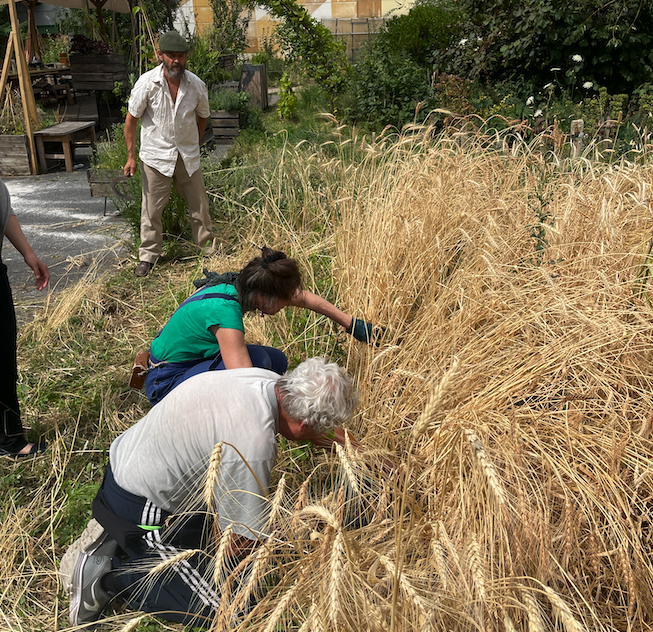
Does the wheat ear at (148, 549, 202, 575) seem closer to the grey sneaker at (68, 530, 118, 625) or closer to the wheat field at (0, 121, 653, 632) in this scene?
the wheat field at (0, 121, 653, 632)

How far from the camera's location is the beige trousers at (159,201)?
4242 mm

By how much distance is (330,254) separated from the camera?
3559 mm

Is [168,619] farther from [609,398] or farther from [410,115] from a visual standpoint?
[410,115]

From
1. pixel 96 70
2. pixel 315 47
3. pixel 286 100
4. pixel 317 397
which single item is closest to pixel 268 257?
pixel 317 397

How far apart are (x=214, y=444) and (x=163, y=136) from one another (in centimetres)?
308

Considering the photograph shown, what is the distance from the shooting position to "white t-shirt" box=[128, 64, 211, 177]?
4.06m

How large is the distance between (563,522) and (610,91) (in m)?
6.81

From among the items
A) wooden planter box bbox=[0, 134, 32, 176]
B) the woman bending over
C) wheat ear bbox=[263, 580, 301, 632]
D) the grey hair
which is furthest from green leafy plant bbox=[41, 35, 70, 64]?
wheat ear bbox=[263, 580, 301, 632]

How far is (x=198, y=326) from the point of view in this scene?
7.97 feet

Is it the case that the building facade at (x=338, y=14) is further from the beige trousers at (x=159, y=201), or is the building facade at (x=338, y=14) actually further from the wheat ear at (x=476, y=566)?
the wheat ear at (x=476, y=566)

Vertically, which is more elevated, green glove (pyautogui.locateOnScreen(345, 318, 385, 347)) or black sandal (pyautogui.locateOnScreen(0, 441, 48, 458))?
green glove (pyautogui.locateOnScreen(345, 318, 385, 347))

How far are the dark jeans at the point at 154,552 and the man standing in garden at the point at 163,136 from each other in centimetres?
258

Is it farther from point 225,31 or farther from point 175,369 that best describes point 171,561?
point 225,31

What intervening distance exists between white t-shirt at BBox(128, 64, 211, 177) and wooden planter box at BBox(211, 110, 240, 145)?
12.5 ft
